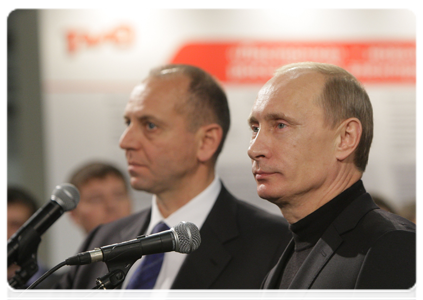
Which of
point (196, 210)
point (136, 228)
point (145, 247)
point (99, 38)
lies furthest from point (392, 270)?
point (99, 38)

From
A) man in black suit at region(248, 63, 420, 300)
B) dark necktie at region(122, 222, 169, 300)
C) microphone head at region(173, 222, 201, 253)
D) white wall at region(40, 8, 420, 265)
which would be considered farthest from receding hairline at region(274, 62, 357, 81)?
white wall at region(40, 8, 420, 265)

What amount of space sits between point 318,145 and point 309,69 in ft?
0.82

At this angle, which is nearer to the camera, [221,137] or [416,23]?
[221,137]

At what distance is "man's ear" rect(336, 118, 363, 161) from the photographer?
148cm

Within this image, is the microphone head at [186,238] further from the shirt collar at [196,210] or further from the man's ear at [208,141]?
the man's ear at [208,141]

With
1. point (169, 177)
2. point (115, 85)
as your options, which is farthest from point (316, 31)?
point (169, 177)

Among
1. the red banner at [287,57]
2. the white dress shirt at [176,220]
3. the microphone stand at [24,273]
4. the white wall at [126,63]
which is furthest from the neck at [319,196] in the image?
the red banner at [287,57]

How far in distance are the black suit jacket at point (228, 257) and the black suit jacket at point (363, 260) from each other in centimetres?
47

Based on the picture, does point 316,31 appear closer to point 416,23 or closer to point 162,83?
point 416,23

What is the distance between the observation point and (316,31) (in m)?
4.11

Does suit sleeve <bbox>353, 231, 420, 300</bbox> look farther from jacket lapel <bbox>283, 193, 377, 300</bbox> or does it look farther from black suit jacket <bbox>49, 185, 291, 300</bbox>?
black suit jacket <bbox>49, 185, 291, 300</bbox>

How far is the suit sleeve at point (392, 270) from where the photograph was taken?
1.19m

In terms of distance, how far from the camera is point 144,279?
2.03 m

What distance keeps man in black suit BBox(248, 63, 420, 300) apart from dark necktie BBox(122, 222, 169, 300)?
1.91 feet
